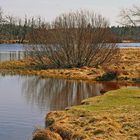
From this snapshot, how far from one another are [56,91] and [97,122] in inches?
495

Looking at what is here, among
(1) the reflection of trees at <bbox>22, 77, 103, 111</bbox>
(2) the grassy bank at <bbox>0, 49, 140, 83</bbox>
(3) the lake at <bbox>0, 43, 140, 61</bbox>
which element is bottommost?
(1) the reflection of trees at <bbox>22, 77, 103, 111</bbox>

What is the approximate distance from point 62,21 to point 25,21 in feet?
311

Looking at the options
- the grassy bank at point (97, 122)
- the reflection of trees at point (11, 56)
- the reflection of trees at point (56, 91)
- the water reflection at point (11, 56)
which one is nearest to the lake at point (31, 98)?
the reflection of trees at point (56, 91)

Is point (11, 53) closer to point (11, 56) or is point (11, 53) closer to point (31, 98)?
point (11, 56)

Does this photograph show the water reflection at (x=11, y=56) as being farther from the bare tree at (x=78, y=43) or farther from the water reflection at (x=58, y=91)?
the water reflection at (x=58, y=91)

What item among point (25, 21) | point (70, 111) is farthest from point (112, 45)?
point (25, 21)

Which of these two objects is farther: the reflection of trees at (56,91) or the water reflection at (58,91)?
the reflection of trees at (56,91)

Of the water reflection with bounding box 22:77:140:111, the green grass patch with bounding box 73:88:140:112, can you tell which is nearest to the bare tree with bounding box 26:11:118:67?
the water reflection with bounding box 22:77:140:111

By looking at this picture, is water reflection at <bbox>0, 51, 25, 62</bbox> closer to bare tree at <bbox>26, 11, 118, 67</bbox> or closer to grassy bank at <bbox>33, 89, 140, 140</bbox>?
bare tree at <bbox>26, 11, 118, 67</bbox>

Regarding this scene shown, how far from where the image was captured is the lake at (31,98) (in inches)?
663

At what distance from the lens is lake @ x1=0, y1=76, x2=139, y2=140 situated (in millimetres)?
16845

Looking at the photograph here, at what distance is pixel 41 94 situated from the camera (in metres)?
26.4

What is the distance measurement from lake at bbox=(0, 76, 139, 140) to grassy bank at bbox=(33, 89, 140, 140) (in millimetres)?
1050

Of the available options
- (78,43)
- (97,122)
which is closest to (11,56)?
(78,43)
